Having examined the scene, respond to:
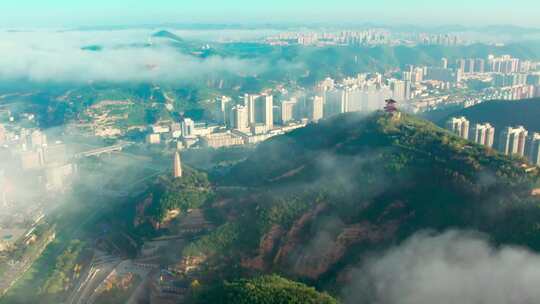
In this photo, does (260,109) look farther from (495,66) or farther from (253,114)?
(495,66)

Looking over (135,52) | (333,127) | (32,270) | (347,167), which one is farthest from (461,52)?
(32,270)

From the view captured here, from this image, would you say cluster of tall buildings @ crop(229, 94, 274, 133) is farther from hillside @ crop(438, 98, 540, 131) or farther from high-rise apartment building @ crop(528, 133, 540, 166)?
high-rise apartment building @ crop(528, 133, 540, 166)

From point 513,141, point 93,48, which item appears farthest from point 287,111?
point 93,48

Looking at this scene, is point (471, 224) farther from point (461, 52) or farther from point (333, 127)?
point (461, 52)

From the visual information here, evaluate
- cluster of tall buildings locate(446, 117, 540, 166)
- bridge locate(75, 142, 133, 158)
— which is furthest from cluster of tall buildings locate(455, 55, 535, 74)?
bridge locate(75, 142, 133, 158)

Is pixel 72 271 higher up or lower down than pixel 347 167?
lower down

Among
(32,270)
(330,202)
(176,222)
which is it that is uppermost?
(330,202)

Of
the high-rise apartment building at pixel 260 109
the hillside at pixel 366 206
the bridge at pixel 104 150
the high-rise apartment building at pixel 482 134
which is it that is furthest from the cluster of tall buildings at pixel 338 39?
the hillside at pixel 366 206
